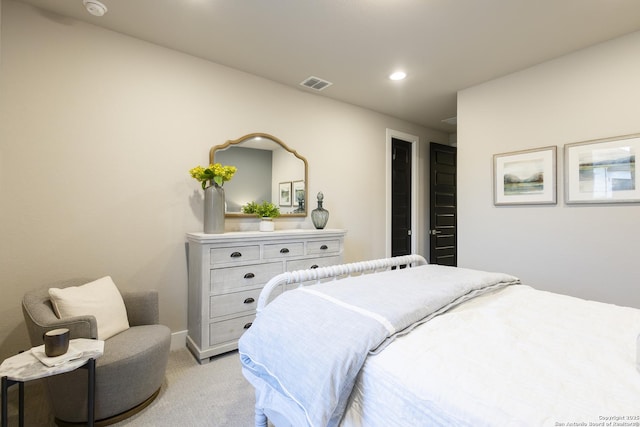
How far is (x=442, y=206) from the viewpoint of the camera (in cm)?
470

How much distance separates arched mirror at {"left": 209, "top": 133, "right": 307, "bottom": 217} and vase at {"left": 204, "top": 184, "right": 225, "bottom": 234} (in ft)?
1.01

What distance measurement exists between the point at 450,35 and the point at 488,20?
0.89ft

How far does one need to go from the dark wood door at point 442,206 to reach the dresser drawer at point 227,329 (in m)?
3.09

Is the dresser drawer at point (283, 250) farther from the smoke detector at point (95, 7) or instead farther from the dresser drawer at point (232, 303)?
the smoke detector at point (95, 7)

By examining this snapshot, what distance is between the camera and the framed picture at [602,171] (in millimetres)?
2320

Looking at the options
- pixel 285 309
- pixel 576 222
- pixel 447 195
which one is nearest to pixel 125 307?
pixel 285 309

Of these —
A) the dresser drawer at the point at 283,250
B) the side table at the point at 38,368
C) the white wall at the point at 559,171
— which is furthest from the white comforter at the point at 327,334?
the white wall at the point at 559,171

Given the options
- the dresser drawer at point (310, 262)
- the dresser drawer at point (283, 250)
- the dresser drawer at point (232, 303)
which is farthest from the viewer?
the dresser drawer at point (310, 262)

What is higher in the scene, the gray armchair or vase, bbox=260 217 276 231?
vase, bbox=260 217 276 231

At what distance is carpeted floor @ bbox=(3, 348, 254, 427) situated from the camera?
1727 millimetres

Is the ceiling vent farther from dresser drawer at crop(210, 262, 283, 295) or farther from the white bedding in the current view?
the white bedding

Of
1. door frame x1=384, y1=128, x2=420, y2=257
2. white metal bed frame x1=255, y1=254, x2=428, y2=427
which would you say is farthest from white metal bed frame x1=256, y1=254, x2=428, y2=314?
door frame x1=384, y1=128, x2=420, y2=257

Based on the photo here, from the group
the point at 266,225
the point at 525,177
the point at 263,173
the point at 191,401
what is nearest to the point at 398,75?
the point at 525,177

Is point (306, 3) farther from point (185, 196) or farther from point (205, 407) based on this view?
point (205, 407)
